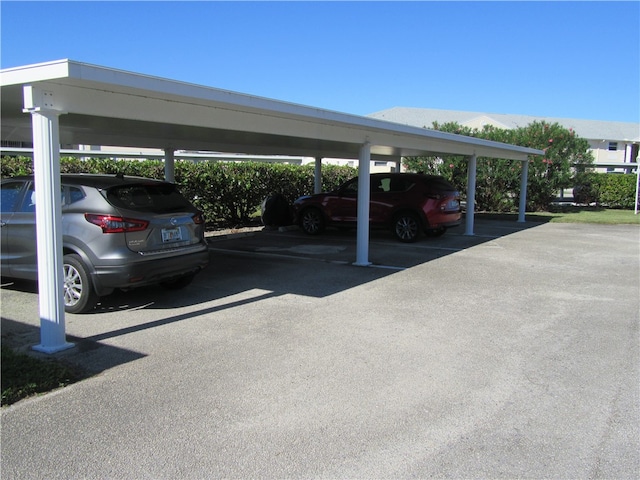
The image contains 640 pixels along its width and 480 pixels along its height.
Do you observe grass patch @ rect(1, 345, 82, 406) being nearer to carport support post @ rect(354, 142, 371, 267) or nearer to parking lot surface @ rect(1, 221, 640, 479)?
parking lot surface @ rect(1, 221, 640, 479)

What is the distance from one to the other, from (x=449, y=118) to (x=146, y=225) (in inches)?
1698

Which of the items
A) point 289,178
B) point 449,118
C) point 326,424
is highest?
point 449,118

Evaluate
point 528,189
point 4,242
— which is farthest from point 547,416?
point 528,189

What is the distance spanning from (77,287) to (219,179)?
959 cm

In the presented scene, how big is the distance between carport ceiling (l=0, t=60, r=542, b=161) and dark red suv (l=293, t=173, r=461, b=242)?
1344 millimetres

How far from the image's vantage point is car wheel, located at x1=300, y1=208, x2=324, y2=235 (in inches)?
553

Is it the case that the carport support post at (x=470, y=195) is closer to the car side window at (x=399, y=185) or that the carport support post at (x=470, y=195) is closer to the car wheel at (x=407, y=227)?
the car wheel at (x=407, y=227)

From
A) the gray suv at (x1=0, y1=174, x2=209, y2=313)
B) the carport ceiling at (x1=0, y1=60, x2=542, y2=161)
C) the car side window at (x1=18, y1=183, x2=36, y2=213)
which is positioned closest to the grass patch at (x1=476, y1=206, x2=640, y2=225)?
the carport ceiling at (x1=0, y1=60, x2=542, y2=161)

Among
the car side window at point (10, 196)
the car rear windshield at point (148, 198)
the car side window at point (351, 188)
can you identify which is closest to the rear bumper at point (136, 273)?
the car rear windshield at point (148, 198)

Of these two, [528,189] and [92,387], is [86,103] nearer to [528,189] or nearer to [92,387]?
[92,387]

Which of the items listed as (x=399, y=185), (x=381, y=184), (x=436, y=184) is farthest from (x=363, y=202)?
(x=436, y=184)

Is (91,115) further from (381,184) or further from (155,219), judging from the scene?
(381,184)

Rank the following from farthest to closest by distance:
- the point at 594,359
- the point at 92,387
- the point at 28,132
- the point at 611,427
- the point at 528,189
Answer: the point at 528,189
the point at 28,132
the point at 594,359
the point at 92,387
the point at 611,427

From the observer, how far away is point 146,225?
19.7 ft
